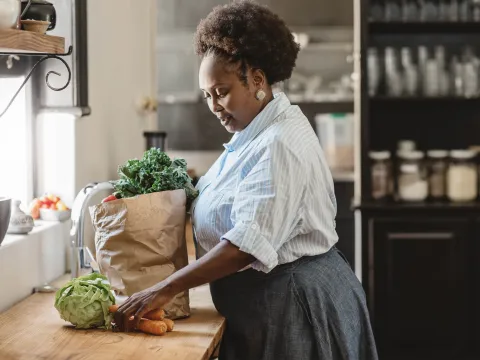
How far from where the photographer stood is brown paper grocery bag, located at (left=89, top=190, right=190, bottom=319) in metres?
2.02

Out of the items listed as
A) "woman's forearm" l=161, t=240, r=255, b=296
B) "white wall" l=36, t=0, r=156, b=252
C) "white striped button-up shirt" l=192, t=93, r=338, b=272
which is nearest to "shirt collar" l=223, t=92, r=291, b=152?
"white striped button-up shirt" l=192, t=93, r=338, b=272

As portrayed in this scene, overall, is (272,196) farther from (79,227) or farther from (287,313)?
(79,227)

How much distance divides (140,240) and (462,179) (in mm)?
2755

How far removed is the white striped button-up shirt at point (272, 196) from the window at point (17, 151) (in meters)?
0.75

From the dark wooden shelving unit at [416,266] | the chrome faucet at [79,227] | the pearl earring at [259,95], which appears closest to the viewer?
the pearl earring at [259,95]

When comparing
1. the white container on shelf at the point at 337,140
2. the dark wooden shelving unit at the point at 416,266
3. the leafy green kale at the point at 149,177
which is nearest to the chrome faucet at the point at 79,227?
the leafy green kale at the point at 149,177

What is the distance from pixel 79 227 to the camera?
7.73 feet

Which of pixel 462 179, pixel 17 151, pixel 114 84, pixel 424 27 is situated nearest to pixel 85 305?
pixel 17 151

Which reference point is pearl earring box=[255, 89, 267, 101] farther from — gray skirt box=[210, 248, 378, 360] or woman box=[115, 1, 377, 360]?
gray skirt box=[210, 248, 378, 360]

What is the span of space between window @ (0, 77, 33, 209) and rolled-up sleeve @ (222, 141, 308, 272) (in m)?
0.99

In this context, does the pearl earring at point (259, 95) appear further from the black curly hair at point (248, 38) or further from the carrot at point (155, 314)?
the carrot at point (155, 314)

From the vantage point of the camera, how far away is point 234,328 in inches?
84.1

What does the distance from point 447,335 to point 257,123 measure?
274 cm

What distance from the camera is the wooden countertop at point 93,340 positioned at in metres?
1.80
